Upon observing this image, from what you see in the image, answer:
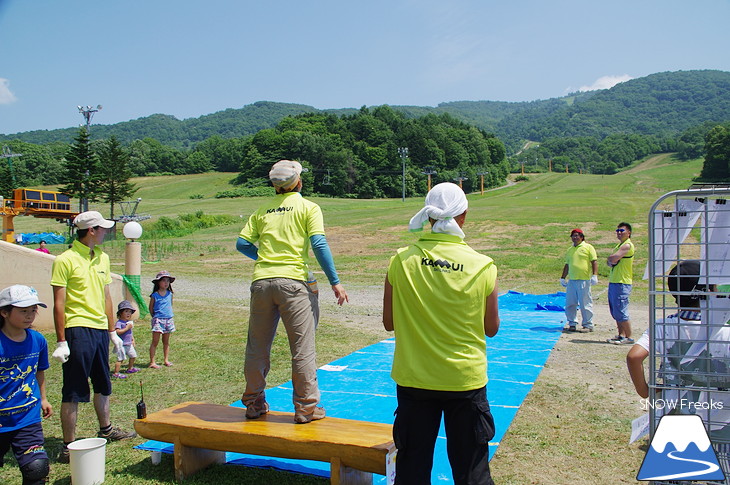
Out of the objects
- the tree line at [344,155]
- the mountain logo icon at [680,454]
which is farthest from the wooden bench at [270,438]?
the tree line at [344,155]

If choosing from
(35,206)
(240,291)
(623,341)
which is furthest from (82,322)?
(35,206)

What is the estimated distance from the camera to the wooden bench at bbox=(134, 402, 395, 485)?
379 cm

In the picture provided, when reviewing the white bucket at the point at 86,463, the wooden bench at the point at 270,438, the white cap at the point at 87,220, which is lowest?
the white bucket at the point at 86,463

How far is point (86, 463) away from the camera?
429 cm

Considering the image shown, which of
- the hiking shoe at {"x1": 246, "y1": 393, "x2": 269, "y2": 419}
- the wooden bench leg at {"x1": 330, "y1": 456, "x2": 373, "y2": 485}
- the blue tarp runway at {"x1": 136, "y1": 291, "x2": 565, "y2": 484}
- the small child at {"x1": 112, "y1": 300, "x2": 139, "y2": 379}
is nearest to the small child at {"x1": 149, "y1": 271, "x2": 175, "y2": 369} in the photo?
the small child at {"x1": 112, "y1": 300, "x2": 139, "y2": 379}

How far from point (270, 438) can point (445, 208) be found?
2079 millimetres

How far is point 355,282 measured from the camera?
2045cm

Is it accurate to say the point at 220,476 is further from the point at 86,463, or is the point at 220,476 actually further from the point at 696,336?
the point at 696,336

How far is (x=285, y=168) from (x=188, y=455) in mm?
2369

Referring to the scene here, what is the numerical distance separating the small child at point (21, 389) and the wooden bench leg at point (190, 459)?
91 cm

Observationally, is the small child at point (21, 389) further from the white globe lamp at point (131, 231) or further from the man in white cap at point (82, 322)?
the white globe lamp at point (131, 231)

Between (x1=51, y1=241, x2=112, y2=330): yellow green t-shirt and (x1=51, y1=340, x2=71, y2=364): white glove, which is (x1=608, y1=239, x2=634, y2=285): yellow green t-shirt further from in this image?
(x1=51, y1=340, x2=71, y2=364): white glove

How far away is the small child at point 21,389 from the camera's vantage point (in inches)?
149

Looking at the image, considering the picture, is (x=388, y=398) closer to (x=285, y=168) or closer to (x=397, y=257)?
(x=285, y=168)
